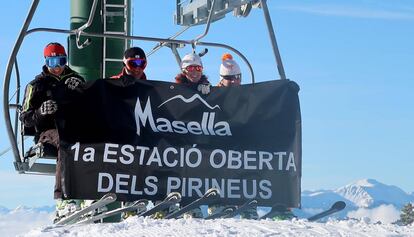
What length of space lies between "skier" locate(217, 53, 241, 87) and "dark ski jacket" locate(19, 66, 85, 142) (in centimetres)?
210

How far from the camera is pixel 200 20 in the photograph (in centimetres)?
1625

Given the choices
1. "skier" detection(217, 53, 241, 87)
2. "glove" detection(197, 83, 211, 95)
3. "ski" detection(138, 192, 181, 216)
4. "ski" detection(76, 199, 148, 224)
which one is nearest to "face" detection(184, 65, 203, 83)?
"glove" detection(197, 83, 211, 95)

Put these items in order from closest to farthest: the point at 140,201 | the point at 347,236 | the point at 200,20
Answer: the point at 347,236 → the point at 140,201 → the point at 200,20

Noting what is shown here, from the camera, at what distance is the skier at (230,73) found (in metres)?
13.3

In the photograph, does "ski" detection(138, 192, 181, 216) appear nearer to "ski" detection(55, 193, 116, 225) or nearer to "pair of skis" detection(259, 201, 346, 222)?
"ski" detection(55, 193, 116, 225)

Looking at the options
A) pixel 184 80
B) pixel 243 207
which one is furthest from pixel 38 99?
pixel 243 207

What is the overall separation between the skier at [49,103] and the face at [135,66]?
0.59 meters

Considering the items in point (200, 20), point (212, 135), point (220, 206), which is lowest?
point (220, 206)

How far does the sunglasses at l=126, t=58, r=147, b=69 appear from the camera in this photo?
12.5 m

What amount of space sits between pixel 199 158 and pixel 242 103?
907mm

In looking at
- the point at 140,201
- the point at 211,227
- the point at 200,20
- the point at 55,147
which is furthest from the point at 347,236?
the point at 200,20

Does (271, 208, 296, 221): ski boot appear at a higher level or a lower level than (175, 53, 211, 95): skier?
lower

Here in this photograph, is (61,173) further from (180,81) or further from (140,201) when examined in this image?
(180,81)

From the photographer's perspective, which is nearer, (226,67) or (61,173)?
(61,173)
